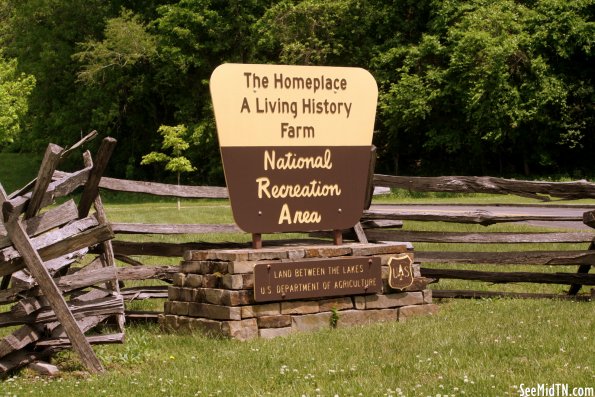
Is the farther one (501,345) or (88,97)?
(88,97)

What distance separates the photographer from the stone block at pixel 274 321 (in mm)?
9406

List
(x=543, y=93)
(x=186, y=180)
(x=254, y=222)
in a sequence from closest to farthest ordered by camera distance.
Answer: (x=254, y=222)
(x=543, y=93)
(x=186, y=180)

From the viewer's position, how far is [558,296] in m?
11.5

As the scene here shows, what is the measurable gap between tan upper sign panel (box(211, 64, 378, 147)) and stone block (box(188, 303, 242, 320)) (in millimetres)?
1641

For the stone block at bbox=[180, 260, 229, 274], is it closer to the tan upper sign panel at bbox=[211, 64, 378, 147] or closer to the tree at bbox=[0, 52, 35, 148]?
the tan upper sign panel at bbox=[211, 64, 378, 147]

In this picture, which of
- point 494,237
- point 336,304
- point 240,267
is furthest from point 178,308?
point 494,237

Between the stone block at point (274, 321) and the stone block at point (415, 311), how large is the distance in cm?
148

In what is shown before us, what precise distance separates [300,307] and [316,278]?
0.33m

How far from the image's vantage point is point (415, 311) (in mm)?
10633

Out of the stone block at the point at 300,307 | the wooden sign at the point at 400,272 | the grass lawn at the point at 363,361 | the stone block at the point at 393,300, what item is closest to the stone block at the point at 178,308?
the grass lawn at the point at 363,361

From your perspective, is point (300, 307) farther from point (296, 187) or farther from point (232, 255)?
point (296, 187)

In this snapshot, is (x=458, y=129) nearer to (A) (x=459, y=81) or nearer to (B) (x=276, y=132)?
(A) (x=459, y=81)

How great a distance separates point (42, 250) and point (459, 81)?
34483 millimetres

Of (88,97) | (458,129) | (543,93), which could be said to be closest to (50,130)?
(88,97)
